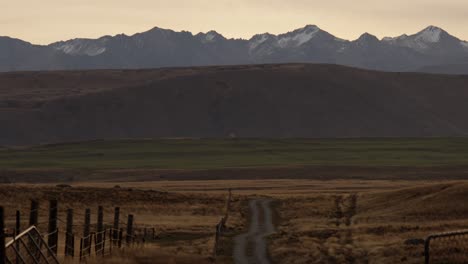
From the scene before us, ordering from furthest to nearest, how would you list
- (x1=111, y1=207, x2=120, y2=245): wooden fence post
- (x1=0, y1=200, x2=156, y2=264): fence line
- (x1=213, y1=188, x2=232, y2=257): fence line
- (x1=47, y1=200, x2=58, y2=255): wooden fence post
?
(x1=213, y1=188, x2=232, y2=257): fence line
(x1=111, y1=207, x2=120, y2=245): wooden fence post
(x1=47, y1=200, x2=58, y2=255): wooden fence post
(x1=0, y1=200, x2=156, y2=264): fence line

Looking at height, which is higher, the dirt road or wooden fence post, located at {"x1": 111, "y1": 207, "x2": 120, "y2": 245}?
wooden fence post, located at {"x1": 111, "y1": 207, "x2": 120, "y2": 245}

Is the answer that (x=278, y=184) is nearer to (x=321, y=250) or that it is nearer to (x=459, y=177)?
(x=459, y=177)

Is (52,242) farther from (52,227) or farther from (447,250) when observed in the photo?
(447,250)

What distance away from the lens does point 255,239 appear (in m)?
49.0

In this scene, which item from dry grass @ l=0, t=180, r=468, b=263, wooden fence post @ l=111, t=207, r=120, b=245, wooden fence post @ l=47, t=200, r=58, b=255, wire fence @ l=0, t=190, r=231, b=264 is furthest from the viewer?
dry grass @ l=0, t=180, r=468, b=263

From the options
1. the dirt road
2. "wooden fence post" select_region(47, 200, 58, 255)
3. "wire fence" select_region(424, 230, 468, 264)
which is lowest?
the dirt road

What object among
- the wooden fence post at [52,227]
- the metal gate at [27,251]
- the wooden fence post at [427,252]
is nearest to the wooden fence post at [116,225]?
→ the metal gate at [27,251]

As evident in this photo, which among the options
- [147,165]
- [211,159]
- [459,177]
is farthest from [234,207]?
[211,159]

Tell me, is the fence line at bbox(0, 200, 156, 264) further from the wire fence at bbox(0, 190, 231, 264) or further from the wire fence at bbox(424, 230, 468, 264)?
the wire fence at bbox(424, 230, 468, 264)

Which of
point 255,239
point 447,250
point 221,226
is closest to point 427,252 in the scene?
point 447,250

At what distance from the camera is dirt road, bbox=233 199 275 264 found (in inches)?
1560

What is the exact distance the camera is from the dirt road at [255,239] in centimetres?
3962

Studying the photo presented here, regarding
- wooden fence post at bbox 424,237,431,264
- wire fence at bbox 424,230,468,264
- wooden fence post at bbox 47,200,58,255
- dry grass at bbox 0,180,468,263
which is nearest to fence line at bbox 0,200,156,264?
wooden fence post at bbox 47,200,58,255

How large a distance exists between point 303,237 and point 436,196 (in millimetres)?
18443
